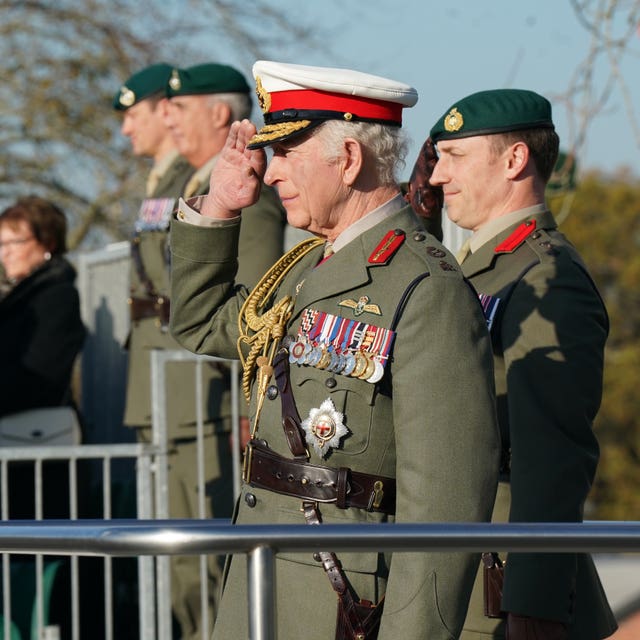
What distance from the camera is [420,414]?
2.77m

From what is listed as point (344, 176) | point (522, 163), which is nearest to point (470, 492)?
point (344, 176)

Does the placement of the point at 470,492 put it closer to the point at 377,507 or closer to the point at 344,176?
the point at 377,507

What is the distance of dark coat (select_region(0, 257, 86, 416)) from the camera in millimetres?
6449

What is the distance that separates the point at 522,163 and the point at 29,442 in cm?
335

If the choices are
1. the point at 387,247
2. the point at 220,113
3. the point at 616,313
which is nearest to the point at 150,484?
the point at 220,113

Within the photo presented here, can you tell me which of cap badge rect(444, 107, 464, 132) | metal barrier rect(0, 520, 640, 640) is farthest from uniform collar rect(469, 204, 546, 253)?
metal barrier rect(0, 520, 640, 640)

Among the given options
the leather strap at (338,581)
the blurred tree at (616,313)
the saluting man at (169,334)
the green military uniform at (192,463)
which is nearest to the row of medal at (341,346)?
the leather strap at (338,581)

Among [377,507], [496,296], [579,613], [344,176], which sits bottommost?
[579,613]

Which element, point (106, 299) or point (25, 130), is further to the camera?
point (25, 130)

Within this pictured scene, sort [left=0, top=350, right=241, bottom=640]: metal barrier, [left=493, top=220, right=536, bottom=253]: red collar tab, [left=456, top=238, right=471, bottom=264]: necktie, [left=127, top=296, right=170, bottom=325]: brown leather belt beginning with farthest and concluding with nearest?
[left=127, top=296, right=170, bottom=325]: brown leather belt → [left=0, top=350, right=241, bottom=640]: metal barrier → [left=456, top=238, right=471, bottom=264]: necktie → [left=493, top=220, right=536, bottom=253]: red collar tab

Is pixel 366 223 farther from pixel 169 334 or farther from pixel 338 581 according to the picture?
pixel 169 334

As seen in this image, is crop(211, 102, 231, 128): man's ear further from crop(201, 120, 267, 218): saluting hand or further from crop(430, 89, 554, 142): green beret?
crop(201, 120, 267, 218): saluting hand

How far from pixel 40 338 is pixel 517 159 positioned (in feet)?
10.9

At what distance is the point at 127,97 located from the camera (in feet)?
21.4
